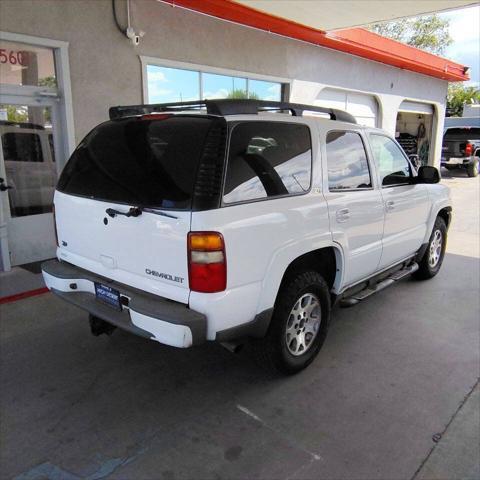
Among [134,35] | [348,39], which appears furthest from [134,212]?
[348,39]

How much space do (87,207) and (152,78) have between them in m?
4.74

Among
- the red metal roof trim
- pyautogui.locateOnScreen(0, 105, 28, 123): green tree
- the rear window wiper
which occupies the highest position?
the red metal roof trim

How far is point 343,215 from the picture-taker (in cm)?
362

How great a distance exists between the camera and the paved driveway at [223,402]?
2.61 meters

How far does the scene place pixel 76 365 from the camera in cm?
368

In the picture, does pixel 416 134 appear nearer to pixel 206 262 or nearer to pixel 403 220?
pixel 403 220

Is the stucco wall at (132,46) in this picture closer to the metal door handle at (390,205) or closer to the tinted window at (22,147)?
the tinted window at (22,147)

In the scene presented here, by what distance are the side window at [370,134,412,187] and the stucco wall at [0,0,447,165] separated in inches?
159

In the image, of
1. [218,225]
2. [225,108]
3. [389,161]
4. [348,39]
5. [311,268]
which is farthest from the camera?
[348,39]

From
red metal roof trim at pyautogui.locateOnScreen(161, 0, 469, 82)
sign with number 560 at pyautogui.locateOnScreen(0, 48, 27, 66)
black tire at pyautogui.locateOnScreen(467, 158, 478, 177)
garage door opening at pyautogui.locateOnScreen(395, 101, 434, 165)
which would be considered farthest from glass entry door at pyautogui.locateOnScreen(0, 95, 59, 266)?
black tire at pyautogui.locateOnScreen(467, 158, 478, 177)

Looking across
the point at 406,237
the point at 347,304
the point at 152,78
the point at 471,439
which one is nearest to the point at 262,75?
the point at 152,78

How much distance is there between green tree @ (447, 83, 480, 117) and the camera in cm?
4084

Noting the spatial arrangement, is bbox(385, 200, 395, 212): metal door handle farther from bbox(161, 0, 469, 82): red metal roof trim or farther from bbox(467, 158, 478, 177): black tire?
bbox(467, 158, 478, 177): black tire

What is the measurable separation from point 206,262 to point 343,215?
147 centimetres
